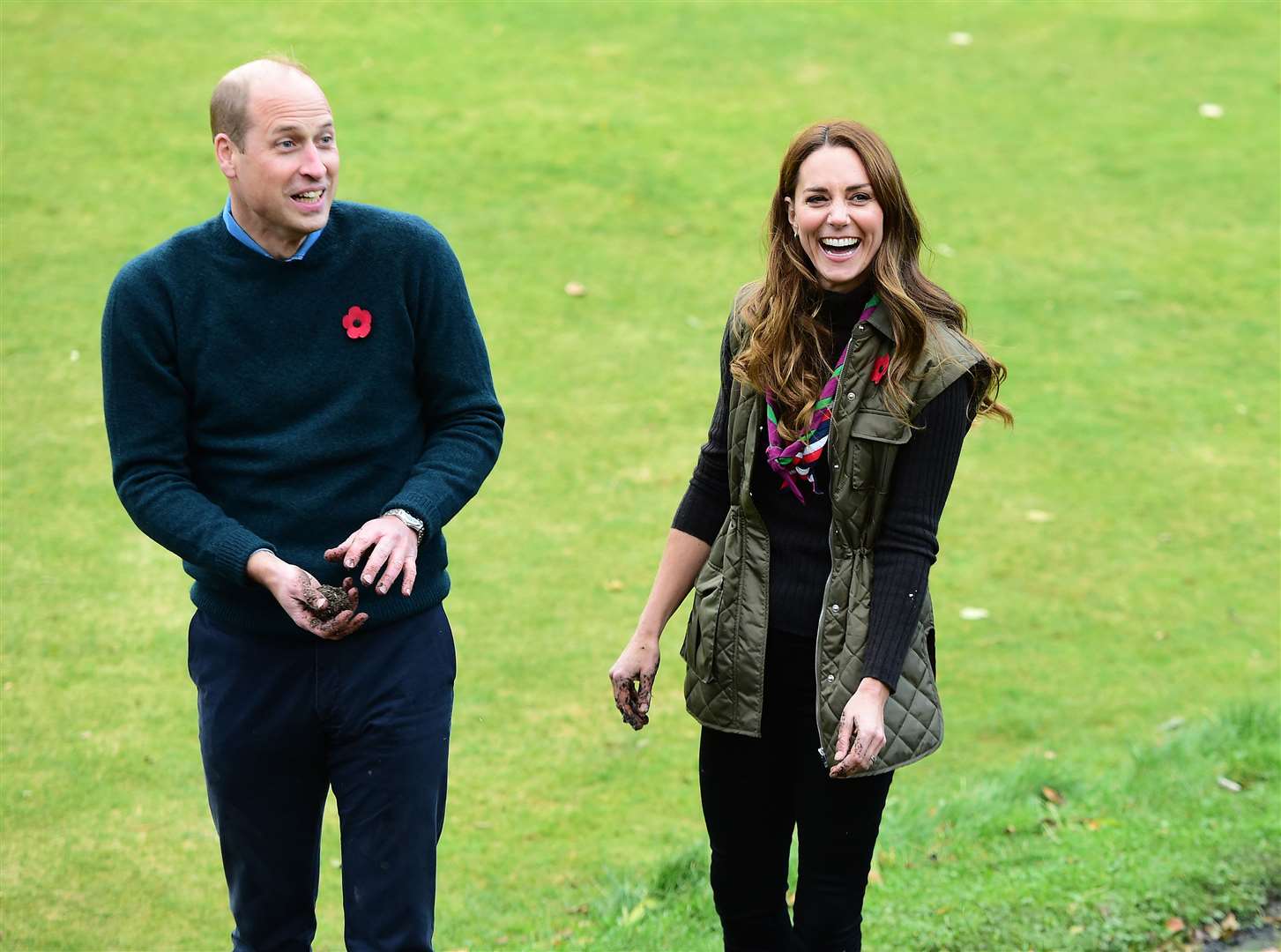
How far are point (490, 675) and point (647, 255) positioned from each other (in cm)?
393

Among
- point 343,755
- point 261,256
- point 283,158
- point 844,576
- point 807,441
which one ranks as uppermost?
point 283,158

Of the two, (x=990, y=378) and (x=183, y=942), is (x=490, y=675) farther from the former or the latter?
(x=990, y=378)

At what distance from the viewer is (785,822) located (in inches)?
131

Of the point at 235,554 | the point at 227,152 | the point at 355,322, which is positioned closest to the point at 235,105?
the point at 227,152

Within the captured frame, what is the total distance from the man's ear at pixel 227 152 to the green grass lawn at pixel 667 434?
91.2 inches

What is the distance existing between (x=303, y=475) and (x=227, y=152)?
0.62 meters

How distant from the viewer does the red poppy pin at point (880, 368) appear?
303 centimetres

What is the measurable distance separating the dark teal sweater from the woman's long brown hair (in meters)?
0.61

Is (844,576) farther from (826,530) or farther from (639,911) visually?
(639,911)

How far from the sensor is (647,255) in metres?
9.18

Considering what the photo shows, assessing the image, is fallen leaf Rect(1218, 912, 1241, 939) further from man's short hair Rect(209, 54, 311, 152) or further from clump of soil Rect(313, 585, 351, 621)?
man's short hair Rect(209, 54, 311, 152)

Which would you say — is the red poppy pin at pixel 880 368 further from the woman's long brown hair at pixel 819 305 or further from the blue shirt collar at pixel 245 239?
the blue shirt collar at pixel 245 239

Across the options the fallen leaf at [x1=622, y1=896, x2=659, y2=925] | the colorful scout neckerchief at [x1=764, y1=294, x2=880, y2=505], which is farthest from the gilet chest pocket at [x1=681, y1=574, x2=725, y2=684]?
the fallen leaf at [x1=622, y1=896, x2=659, y2=925]

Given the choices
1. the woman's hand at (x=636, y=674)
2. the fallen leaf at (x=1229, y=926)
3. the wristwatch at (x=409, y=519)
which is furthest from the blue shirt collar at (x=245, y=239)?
the fallen leaf at (x=1229, y=926)
